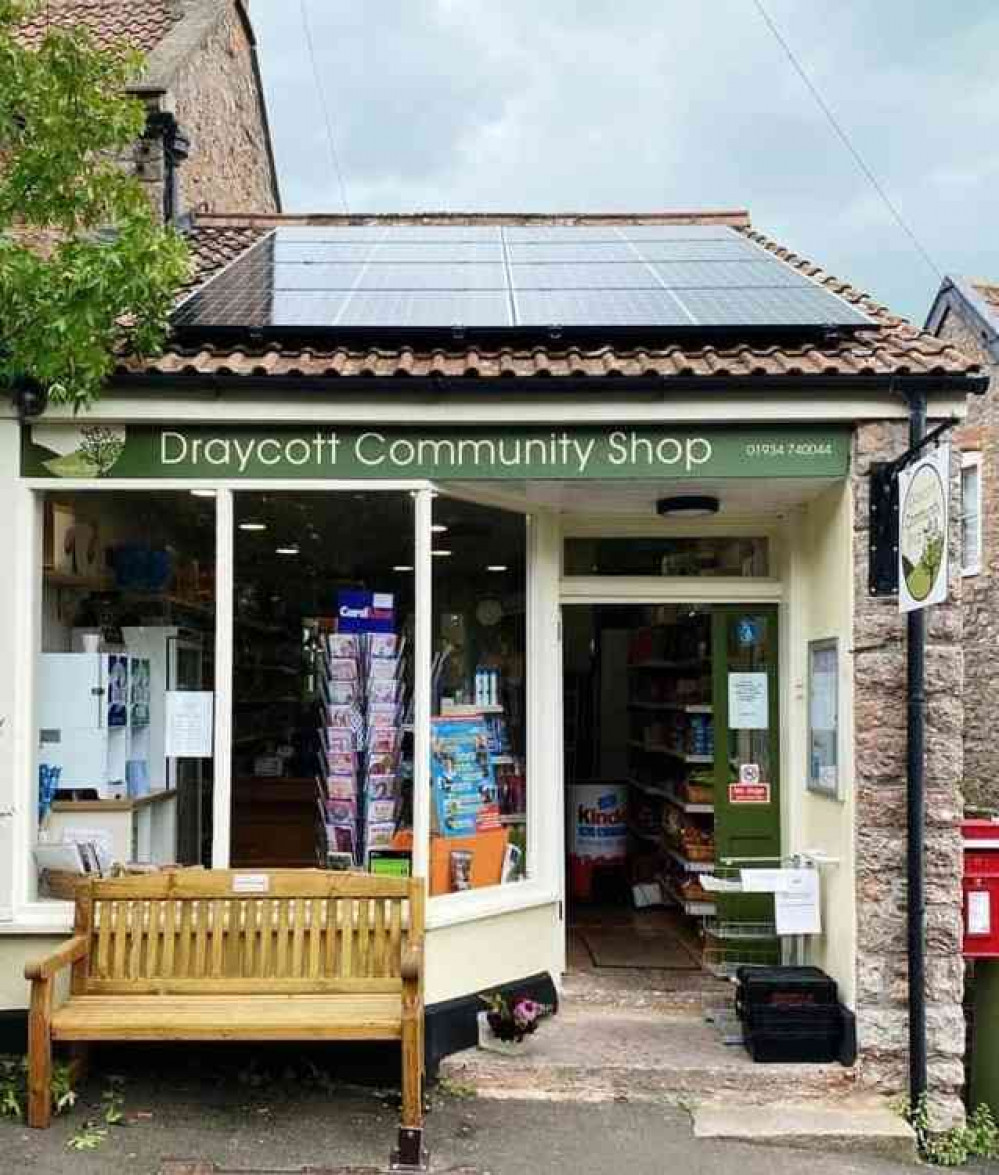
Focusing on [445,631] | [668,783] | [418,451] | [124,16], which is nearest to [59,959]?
[445,631]

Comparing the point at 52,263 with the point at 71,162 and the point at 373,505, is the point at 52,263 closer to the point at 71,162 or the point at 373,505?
the point at 71,162

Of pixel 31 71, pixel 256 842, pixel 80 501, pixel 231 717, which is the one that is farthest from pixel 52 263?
pixel 256 842

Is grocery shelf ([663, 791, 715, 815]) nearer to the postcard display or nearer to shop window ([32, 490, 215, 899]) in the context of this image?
the postcard display

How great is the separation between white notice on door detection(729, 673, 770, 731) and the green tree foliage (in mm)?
3944

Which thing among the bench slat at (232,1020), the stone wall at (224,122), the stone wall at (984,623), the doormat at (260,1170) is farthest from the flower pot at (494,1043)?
the stone wall at (984,623)

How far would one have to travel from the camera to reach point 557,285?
24.7 feet

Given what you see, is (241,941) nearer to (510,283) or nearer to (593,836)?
(593,836)

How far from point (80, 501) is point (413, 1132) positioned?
11.9 ft

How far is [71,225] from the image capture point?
5938 millimetres

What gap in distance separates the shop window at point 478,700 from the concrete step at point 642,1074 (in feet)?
3.12

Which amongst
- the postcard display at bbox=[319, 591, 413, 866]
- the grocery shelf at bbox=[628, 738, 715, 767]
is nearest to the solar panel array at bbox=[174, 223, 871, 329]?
the postcard display at bbox=[319, 591, 413, 866]

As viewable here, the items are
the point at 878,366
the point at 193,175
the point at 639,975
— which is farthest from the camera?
the point at 193,175

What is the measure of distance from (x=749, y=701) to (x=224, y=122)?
9.76 meters

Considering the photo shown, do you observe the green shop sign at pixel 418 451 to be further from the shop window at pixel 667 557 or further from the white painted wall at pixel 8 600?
the shop window at pixel 667 557
